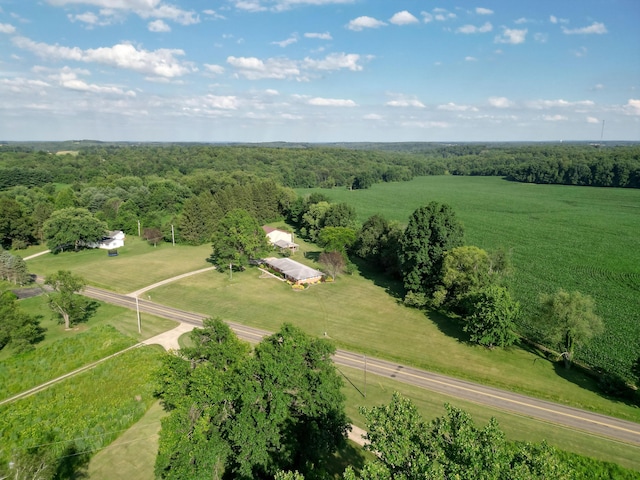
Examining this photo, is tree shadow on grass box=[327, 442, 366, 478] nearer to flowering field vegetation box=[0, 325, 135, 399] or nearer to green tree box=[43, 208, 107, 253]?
flowering field vegetation box=[0, 325, 135, 399]

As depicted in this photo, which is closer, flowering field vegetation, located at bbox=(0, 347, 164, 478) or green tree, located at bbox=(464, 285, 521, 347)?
flowering field vegetation, located at bbox=(0, 347, 164, 478)

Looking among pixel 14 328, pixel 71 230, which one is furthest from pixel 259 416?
pixel 71 230

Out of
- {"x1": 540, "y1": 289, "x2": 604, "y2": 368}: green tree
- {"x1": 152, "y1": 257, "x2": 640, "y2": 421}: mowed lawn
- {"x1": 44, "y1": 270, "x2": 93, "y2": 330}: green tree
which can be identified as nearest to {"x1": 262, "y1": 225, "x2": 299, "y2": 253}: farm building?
{"x1": 152, "y1": 257, "x2": 640, "y2": 421}: mowed lawn

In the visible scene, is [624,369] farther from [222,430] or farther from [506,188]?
[506,188]

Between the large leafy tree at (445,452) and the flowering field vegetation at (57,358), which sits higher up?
the large leafy tree at (445,452)

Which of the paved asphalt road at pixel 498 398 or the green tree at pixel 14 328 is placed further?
the green tree at pixel 14 328

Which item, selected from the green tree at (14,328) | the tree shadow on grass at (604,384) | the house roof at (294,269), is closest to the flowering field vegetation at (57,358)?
the green tree at (14,328)

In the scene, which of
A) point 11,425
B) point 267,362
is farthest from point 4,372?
point 267,362

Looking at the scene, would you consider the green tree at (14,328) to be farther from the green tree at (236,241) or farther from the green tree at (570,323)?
the green tree at (570,323)
